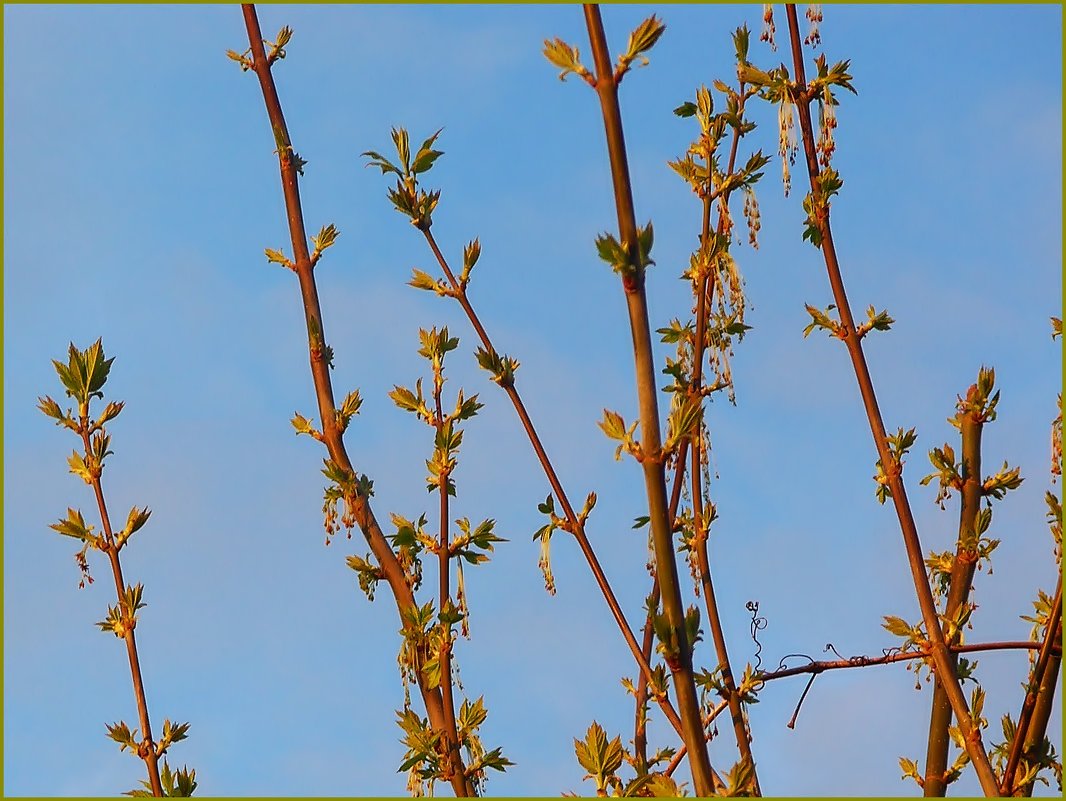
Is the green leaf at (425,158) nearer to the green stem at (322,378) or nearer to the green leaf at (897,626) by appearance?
the green stem at (322,378)

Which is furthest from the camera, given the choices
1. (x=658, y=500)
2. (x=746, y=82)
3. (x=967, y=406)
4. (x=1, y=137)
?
(x=1, y=137)

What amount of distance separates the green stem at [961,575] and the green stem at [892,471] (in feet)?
0.27

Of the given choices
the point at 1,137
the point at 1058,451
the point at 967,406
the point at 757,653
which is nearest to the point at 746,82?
the point at 967,406

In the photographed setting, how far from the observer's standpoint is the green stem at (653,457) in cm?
198

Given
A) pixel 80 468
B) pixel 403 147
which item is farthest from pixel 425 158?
pixel 80 468

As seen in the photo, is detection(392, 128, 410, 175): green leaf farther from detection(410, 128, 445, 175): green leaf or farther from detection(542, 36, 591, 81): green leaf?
detection(542, 36, 591, 81): green leaf

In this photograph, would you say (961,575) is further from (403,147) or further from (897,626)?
(403,147)

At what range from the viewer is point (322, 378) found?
3664 mm

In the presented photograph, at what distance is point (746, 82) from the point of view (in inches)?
157

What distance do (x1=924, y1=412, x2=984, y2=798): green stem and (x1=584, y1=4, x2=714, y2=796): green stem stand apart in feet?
4.88

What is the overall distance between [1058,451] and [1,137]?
3734 mm

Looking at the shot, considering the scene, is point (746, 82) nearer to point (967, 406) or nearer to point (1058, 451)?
point (967, 406)

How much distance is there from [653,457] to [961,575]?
189cm

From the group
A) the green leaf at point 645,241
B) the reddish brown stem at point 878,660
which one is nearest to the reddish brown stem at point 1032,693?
the reddish brown stem at point 878,660
